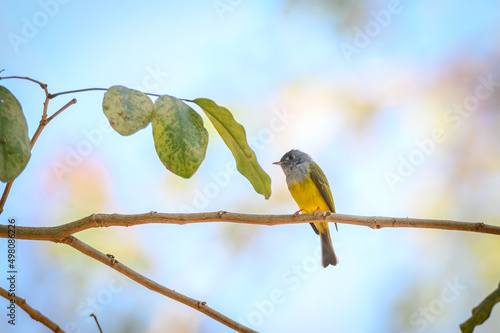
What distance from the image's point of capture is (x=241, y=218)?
4.39 feet

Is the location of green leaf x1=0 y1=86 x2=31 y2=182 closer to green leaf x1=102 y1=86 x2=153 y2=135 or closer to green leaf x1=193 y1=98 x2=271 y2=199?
green leaf x1=102 y1=86 x2=153 y2=135

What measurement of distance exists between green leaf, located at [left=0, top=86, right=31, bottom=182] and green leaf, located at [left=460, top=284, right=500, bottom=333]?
0.92 m

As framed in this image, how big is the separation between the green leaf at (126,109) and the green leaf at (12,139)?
0.59 feet

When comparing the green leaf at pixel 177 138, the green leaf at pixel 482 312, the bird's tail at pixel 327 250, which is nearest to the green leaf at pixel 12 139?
the green leaf at pixel 177 138

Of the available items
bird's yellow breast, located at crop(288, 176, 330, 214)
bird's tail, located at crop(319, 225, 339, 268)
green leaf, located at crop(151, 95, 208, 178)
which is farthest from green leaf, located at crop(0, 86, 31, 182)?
bird's tail, located at crop(319, 225, 339, 268)

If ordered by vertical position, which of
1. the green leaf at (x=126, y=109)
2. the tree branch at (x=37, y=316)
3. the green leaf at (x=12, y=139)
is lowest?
the tree branch at (x=37, y=316)

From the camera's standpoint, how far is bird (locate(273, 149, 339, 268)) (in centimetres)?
341

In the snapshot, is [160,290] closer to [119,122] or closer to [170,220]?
[170,220]

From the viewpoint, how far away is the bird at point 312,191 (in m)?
3.41

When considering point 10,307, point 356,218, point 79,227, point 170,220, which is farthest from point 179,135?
point 10,307

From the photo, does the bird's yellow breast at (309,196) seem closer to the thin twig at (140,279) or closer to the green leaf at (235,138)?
the green leaf at (235,138)

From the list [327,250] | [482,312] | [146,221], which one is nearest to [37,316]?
[146,221]

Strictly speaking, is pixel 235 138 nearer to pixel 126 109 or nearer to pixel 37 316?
pixel 126 109

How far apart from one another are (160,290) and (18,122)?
59 cm
